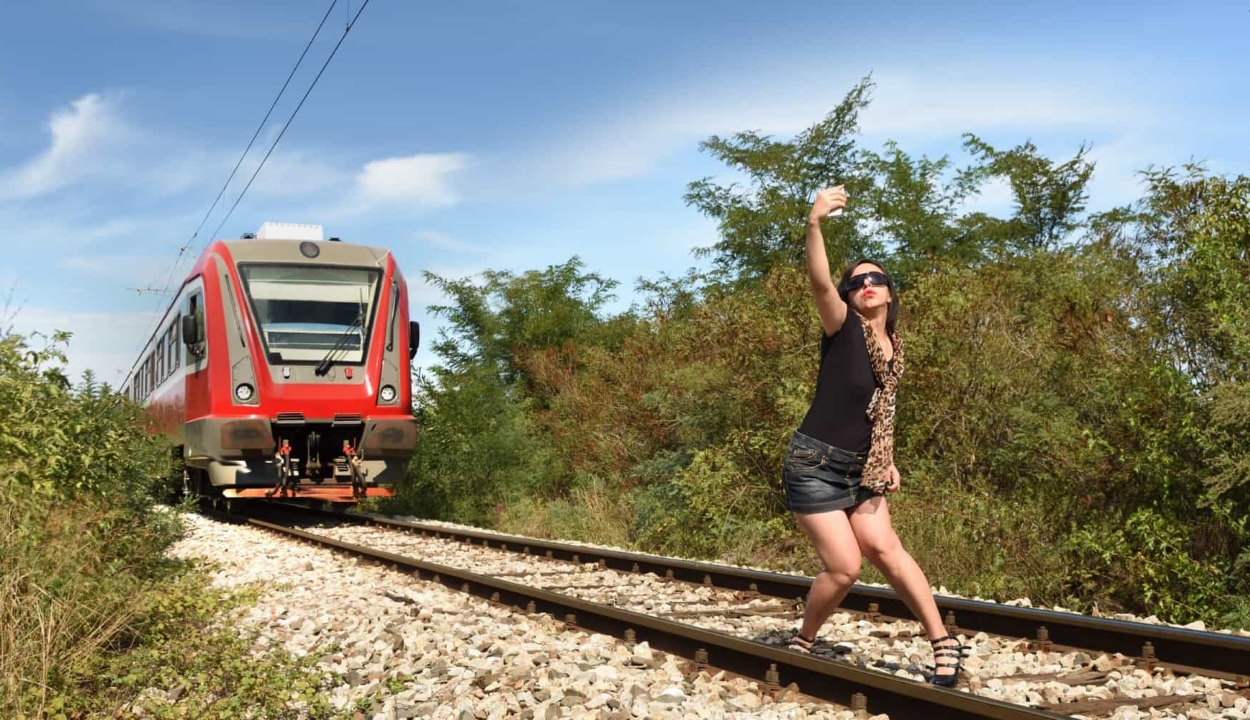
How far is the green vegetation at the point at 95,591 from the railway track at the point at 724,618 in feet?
6.05

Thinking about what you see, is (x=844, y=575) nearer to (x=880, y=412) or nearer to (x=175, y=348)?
(x=880, y=412)

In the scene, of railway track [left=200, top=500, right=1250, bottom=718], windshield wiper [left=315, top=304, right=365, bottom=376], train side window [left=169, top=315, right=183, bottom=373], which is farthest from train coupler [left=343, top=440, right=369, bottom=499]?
train side window [left=169, top=315, right=183, bottom=373]

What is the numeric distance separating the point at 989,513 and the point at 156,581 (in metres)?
6.81

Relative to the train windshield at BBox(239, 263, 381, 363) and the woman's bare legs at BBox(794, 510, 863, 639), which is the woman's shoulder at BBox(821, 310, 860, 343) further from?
the train windshield at BBox(239, 263, 381, 363)

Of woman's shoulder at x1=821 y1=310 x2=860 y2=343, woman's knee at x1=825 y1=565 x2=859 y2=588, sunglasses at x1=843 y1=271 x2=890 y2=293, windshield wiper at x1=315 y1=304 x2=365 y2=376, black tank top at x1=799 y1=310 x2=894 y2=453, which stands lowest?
woman's knee at x1=825 y1=565 x2=859 y2=588

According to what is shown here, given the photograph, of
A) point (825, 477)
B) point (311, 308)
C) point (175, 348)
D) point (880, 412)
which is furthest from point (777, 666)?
point (175, 348)

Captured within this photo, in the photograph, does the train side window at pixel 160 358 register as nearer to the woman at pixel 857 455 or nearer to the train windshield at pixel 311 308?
the train windshield at pixel 311 308

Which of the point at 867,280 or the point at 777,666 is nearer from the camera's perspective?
the point at 867,280

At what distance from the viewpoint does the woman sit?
4.81 m

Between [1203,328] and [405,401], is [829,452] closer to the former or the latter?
[1203,328]

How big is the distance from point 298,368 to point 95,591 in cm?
798

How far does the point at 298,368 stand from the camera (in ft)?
47.5

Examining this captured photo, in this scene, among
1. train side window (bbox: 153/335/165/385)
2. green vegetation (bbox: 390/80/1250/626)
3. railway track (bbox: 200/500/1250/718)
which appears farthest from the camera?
train side window (bbox: 153/335/165/385)

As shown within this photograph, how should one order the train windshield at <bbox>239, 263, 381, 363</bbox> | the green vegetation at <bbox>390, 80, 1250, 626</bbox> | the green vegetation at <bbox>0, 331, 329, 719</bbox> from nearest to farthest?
the green vegetation at <bbox>0, 331, 329, 719</bbox>, the green vegetation at <bbox>390, 80, 1250, 626</bbox>, the train windshield at <bbox>239, 263, 381, 363</bbox>
